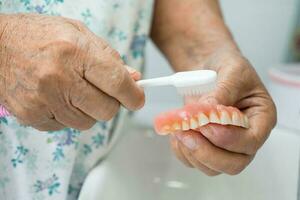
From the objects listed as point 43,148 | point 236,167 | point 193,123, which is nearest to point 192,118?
point 193,123

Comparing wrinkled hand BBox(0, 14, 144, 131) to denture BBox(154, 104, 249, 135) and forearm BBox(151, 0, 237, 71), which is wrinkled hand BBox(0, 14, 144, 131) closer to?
denture BBox(154, 104, 249, 135)

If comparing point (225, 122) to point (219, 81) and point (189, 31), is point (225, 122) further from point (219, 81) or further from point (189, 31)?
point (189, 31)

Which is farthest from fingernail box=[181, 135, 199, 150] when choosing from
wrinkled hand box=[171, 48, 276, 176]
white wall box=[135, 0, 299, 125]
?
white wall box=[135, 0, 299, 125]

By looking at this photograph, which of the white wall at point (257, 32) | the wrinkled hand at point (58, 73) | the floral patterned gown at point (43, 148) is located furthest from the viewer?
the white wall at point (257, 32)

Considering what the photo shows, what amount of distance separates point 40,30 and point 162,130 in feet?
0.53

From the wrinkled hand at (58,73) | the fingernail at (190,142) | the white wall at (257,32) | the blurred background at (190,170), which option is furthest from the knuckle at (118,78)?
the white wall at (257,32)

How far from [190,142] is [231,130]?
0.05 m

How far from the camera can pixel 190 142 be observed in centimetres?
49

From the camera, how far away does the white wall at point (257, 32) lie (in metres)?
0.97

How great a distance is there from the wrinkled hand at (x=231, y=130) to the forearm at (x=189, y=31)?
0.06m

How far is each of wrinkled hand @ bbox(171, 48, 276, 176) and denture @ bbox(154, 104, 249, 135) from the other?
1cm

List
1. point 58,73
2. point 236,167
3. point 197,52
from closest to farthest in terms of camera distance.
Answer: point 58,73 → point 236,167 → point 197,52

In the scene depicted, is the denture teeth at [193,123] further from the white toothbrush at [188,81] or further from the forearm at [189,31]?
the forearm at [189,31]

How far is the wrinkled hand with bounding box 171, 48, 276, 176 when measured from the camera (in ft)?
1.59
